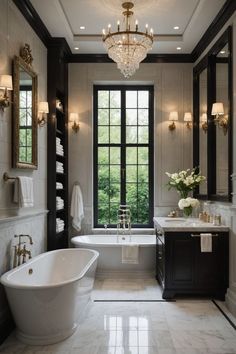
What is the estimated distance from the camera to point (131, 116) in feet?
19.0

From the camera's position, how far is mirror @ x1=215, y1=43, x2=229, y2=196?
4.05m

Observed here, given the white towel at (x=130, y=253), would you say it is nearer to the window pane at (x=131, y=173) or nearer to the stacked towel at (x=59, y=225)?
the stacked towel at (x=59, y=225)

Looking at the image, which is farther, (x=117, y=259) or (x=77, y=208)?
(x=77, y=208)

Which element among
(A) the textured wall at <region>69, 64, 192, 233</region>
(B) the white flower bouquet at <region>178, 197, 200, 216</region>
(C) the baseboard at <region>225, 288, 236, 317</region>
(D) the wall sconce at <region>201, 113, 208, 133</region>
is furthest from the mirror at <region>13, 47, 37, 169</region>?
(C) the baseboard at <region>225, 288, 236, 317</region>

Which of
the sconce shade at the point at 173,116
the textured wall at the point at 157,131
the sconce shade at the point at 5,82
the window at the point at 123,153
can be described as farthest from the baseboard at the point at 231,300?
the sconce shade at the point at 5,82

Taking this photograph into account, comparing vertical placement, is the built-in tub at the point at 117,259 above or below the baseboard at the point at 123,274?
above

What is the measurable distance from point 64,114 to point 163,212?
2.15m

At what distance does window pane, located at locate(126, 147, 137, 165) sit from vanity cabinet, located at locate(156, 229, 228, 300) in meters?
2.00

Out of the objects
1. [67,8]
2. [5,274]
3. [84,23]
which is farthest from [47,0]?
[5,274]

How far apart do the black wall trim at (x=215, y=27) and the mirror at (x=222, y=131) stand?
0.27m

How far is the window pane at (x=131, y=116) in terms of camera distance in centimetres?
579

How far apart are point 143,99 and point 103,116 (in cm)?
72

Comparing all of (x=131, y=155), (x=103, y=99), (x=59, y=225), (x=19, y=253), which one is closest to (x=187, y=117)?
(x=131, y=155)

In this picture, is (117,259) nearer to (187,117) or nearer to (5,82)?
(187,117)
